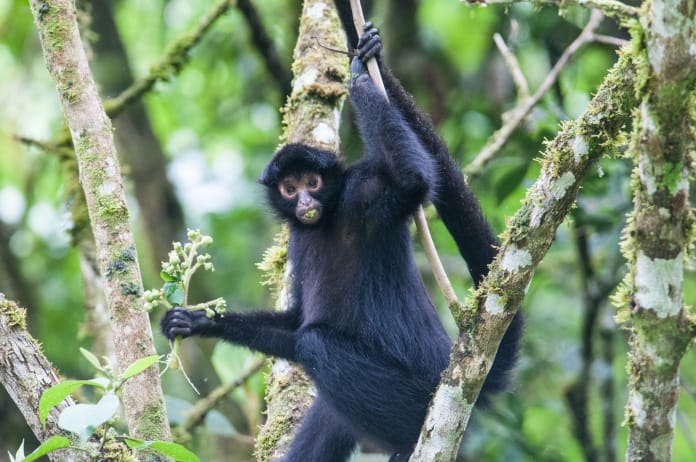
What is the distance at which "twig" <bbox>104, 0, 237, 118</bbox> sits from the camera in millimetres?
→ 9164

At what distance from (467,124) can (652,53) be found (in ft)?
25.6

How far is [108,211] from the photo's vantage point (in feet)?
17.6

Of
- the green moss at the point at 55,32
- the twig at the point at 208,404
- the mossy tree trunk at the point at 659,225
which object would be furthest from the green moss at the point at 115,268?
the twig at the point at 208,404

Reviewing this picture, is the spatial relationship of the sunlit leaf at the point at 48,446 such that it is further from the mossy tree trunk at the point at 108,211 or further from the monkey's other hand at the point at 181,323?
the monkey's other hand at the point at 181,323

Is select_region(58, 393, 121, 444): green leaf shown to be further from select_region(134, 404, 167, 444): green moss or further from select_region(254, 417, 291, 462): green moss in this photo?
select_region(254, 417, 291, 462): green moss

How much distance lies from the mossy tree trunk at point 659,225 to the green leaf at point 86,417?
257 cm

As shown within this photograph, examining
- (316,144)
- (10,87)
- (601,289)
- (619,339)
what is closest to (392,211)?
(316,144)

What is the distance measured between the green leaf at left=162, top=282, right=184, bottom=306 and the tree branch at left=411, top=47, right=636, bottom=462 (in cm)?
172

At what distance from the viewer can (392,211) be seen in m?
6.45

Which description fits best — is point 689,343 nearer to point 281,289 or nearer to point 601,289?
point 281,289

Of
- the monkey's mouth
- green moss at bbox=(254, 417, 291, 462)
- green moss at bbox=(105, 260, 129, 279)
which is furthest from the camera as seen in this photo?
green moss at bbox=(254, 417, 291, 462)

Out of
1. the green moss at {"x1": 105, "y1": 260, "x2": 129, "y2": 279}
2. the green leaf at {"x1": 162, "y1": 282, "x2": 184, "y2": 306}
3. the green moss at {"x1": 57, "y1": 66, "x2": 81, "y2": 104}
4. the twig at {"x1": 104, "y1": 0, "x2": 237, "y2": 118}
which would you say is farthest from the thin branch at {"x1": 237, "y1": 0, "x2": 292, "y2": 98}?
A: the green leaf at {"x1": 162, "y1": 282, "x2": 184, "y2": 306}

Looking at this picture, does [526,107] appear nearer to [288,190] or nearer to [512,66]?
[512,66]

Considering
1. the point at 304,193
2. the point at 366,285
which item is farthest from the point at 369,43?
the point at 366,285
